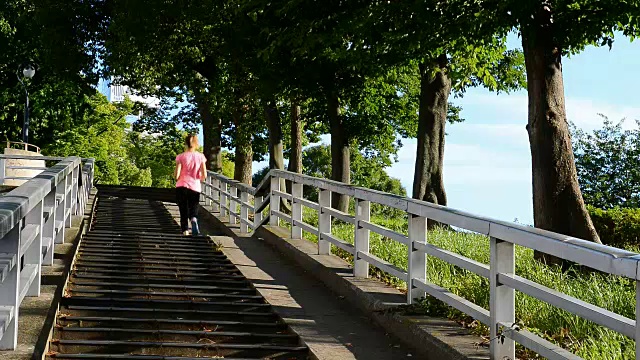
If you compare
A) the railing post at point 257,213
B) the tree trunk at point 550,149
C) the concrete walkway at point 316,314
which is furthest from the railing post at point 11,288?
the railing post at point 257,213

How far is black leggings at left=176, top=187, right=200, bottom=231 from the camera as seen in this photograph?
15.4 metres

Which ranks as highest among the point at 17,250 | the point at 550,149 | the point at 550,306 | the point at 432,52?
the point at 432,52

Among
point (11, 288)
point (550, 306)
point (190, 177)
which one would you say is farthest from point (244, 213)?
point (11, 288)

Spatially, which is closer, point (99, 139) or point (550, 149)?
point (550, 149)

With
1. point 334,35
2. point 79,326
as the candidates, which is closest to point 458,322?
point 79,326

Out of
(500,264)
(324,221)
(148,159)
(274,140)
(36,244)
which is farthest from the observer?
(148,159)

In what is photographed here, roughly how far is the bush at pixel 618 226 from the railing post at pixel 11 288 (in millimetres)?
16962

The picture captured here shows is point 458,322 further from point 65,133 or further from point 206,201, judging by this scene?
point 65,133

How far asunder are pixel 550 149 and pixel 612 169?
35149 mm

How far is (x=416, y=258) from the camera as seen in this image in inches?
321

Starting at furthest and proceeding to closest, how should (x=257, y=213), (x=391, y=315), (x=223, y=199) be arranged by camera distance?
(x=223, y=199) → (x=257, y=213) → (x=391, y=315)

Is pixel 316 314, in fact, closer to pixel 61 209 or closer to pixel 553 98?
pixel 61 209

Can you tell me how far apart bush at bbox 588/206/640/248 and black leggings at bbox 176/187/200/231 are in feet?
33.0

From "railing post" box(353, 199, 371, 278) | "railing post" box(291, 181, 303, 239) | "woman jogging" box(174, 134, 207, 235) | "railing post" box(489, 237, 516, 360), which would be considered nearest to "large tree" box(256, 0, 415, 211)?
"woman jogging" box(174, 134, 207, 235)
